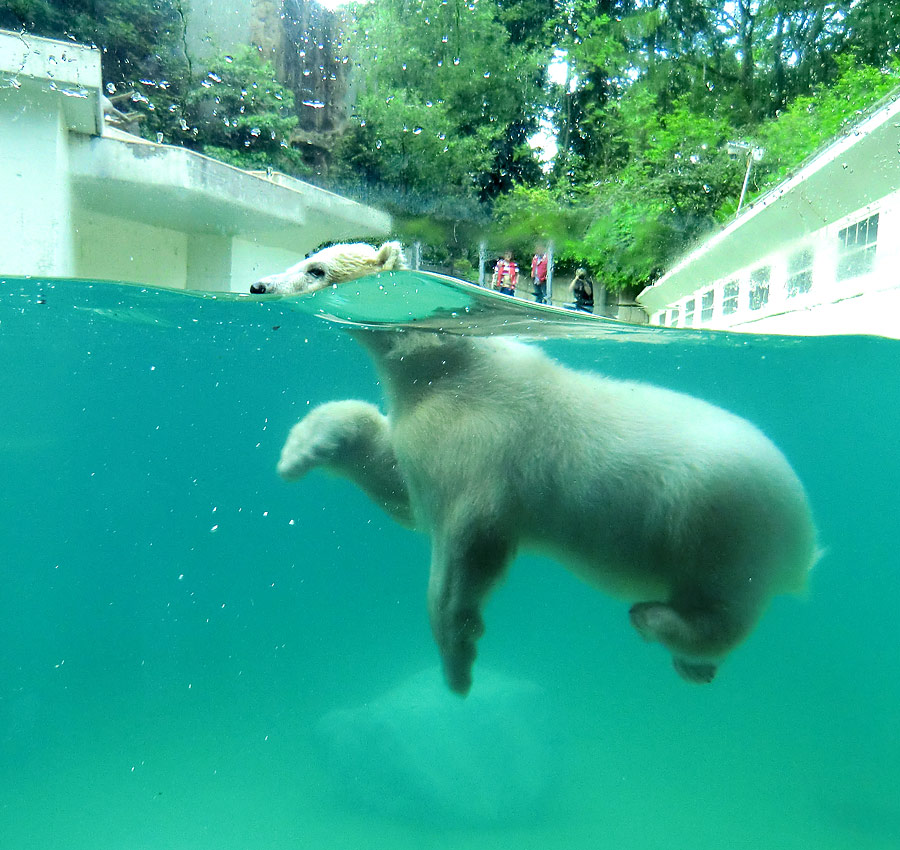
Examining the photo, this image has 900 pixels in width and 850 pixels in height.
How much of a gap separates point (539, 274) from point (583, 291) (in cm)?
31

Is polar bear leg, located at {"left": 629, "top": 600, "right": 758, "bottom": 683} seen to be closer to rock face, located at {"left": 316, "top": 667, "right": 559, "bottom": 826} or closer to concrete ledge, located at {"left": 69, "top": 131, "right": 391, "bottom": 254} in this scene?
rock face, located at {"left": 316, "top": 667, "right": 559, "bottom": 826}

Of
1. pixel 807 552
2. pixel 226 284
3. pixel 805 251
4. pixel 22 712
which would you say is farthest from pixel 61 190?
pixel 22 712

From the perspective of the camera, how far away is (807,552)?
2.67 meters

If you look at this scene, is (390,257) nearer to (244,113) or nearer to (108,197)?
(244,113)

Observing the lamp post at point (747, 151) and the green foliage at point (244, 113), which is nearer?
the green foliage at point (244, 113)

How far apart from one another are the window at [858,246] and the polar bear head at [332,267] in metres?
1.63

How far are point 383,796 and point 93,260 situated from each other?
2.90m

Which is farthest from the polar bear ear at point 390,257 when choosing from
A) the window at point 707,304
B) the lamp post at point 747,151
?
the window at point 707,304

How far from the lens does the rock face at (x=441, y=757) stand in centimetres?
350

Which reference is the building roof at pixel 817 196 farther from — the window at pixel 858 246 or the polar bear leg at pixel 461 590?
the polar bear leg at pixel 461 590

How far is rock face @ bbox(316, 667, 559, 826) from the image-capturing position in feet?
11.5

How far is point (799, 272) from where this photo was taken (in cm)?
262

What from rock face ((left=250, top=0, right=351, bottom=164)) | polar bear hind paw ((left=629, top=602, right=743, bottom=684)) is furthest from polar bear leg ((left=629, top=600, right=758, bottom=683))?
rock face ((left=250, top=0, right=351, bottom=164))

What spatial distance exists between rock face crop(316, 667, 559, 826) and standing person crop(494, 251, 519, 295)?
7.05 feet
